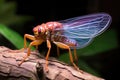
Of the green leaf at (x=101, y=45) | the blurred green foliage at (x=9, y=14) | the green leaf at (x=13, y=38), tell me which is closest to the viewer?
the green leaf at (x=13, y=38)

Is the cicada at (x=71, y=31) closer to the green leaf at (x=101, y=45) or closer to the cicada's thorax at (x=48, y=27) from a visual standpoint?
the cicada's thorax at (x=48, y=27)

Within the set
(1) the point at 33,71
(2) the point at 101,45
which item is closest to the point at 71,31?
(1) the point at 33,71

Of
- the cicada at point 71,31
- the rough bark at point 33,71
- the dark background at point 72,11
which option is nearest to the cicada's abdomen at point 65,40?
the cicada at point 71,31

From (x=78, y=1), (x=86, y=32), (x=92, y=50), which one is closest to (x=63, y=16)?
(x=78, y=1)

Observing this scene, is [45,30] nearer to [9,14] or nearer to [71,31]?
[71,31]

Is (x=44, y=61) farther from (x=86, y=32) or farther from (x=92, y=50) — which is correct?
(x=92, y=50)

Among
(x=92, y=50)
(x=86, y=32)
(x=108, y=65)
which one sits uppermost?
(x=86, y=32)
